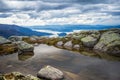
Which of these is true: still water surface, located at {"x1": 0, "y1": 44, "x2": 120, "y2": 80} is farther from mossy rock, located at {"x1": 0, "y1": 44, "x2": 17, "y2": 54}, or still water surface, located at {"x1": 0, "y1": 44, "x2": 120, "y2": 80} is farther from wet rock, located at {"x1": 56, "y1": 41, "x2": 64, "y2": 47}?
wet rock, located at {"x1": 56, "y1": 41, "x2": 64, "y2": 47}

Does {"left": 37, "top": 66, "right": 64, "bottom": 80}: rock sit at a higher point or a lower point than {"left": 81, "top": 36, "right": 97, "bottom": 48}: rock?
lower

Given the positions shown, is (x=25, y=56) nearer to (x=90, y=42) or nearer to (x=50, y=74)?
(x=50, y=74)

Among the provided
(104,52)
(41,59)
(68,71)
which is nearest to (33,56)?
(41,59)

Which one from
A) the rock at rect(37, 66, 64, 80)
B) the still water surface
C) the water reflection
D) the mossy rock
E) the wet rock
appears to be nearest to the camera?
the rock at rect(37, 66, 64, 80)

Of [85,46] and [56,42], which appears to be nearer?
[85,46]

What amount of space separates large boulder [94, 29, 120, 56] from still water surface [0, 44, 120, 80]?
322 inches

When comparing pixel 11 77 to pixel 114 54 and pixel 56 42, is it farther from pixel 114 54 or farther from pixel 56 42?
pixel 56 42

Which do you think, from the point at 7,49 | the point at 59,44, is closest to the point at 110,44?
the point at 59,44

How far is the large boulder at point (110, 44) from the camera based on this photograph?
59438mm

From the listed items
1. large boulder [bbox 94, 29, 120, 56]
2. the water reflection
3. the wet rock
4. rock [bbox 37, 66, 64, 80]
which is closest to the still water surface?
the water reflection

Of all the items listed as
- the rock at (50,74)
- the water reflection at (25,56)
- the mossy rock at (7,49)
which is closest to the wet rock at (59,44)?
the mossy rock at (7,49)

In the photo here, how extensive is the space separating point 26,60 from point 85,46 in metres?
24.2

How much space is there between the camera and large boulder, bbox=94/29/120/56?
59.4 metres

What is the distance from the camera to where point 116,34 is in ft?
220
